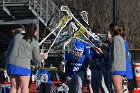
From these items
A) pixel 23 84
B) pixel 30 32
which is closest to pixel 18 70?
pixel 23 84

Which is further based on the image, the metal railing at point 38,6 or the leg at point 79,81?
the metal railing at point 38,6

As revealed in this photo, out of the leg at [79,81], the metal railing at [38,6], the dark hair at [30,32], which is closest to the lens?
the dark hair at [30,32]

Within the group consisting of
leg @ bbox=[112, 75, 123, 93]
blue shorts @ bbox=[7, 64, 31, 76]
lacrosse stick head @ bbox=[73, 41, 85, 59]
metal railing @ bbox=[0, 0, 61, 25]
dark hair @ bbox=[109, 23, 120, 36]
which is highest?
metal railing @ bbox=[0, 0, 61, 25]

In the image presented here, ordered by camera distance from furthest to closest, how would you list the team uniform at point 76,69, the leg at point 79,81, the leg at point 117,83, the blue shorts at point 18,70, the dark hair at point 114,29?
the team uniform at point 76,69 < the leg at point 79,81 < the dark hair at point 114,29 < the blue shorts at point 18,70 < the leg at point 117,83

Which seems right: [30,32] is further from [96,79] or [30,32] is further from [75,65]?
[96,79]

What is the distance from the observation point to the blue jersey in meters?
12.9

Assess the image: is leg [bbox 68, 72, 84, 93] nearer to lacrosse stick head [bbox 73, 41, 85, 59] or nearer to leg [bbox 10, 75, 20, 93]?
lacrosse stick head [bbox 73, 41, 85, 59]

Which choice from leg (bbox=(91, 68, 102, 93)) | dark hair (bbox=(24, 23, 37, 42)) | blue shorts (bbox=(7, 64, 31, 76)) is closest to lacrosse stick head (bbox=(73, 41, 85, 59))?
leg (bbox=(91, 68, 102, 93))

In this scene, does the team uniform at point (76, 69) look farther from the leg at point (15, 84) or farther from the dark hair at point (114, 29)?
the leg at point (15, 84)

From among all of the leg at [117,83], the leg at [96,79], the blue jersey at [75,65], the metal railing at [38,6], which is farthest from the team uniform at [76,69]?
the metal railing at [38,6]

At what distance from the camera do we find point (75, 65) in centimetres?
1298

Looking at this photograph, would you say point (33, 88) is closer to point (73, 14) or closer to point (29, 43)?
point (73, 14)

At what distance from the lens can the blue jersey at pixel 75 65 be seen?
12.9m

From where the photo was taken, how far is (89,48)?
13117 mm
